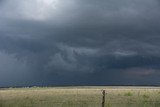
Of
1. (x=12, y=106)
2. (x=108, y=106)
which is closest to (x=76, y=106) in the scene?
(x=108, y=106)

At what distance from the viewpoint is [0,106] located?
30.1 meters

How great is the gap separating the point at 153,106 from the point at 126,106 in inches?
88.9

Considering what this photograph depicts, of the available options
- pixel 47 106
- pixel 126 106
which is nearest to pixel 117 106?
pixel 126 106

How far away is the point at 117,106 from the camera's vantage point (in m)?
30.1

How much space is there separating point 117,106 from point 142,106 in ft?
7.03

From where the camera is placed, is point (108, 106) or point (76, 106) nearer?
point (108, 106)

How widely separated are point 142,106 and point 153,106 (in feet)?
3.14

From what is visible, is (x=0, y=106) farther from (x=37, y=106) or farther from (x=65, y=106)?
(x=65, y=106)

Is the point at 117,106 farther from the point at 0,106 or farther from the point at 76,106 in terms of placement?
the point at 0,106

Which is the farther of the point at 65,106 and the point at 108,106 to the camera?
the point at 65,106

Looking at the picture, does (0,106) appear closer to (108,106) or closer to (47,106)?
(47,106)

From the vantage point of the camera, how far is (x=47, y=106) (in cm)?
3117

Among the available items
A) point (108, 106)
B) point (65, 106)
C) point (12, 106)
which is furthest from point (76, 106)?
point (12, 106)

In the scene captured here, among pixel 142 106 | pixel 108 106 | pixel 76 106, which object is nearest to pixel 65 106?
pixel 76 106
